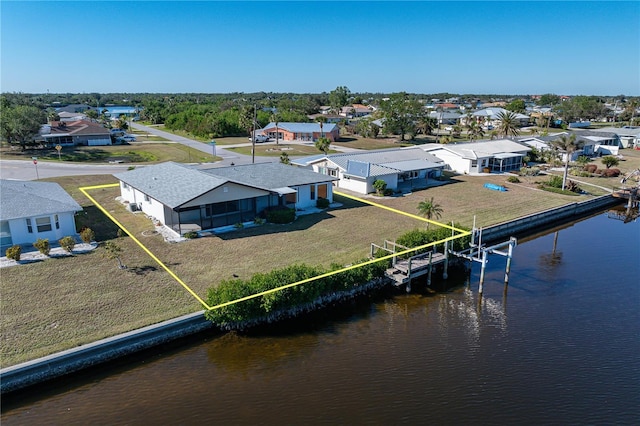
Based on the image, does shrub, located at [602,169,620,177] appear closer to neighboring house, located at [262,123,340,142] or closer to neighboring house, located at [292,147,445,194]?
neighboring house, located at [292,147,445,194]

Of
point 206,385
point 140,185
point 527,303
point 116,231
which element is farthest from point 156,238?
point 527,303

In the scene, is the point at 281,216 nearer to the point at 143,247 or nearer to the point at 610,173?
the point at 143,247

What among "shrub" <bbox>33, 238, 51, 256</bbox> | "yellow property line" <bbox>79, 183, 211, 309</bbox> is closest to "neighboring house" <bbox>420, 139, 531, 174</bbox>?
"yellow property line" <bbox>79, 183, 211, 309</bbox>

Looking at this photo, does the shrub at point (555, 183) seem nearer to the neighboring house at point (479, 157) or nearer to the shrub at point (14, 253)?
the neighboring house at point (479, 157)

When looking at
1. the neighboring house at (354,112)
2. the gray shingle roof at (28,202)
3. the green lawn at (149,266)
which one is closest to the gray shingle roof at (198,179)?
the green lawn at (149,266)

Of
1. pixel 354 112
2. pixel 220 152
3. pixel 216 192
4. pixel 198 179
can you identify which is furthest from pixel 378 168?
pixel 354 112

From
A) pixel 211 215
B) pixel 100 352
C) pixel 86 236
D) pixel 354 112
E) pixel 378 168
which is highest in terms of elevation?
pixel 354 112
